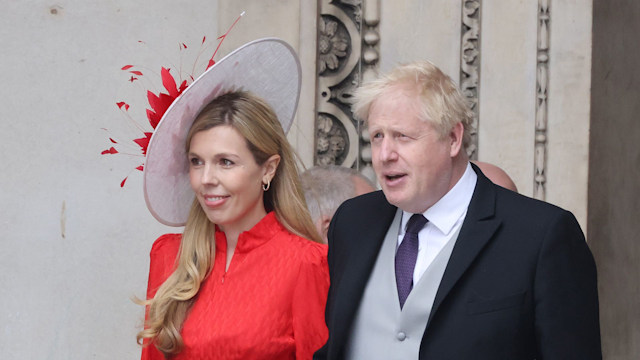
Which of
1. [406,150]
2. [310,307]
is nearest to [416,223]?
[406,150]

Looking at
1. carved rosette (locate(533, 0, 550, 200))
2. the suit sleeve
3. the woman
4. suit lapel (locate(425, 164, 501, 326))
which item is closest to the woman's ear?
the woman

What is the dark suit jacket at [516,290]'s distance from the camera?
217 cm

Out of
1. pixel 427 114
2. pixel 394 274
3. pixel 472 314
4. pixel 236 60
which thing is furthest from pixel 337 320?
pixel 236 60

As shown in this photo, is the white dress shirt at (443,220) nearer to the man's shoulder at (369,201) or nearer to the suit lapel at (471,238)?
the suit lapel at (471,238)

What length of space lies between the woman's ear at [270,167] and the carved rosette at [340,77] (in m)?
1.32

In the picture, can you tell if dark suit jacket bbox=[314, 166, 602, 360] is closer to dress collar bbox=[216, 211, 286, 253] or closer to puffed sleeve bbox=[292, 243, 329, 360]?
puffed sleeve bbox=[292, 243, 329, 360]

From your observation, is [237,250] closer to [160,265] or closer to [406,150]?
[160,265]

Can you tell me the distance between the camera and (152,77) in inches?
160

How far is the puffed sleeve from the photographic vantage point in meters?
2.52

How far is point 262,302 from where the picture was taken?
2.55 m

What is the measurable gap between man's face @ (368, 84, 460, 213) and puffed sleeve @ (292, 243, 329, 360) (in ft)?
1.22

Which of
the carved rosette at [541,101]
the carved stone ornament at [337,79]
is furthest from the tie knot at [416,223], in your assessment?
the carved stone ornament at [337,79]

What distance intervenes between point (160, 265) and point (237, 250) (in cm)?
24

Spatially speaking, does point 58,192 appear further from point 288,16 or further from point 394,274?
point 394,274
